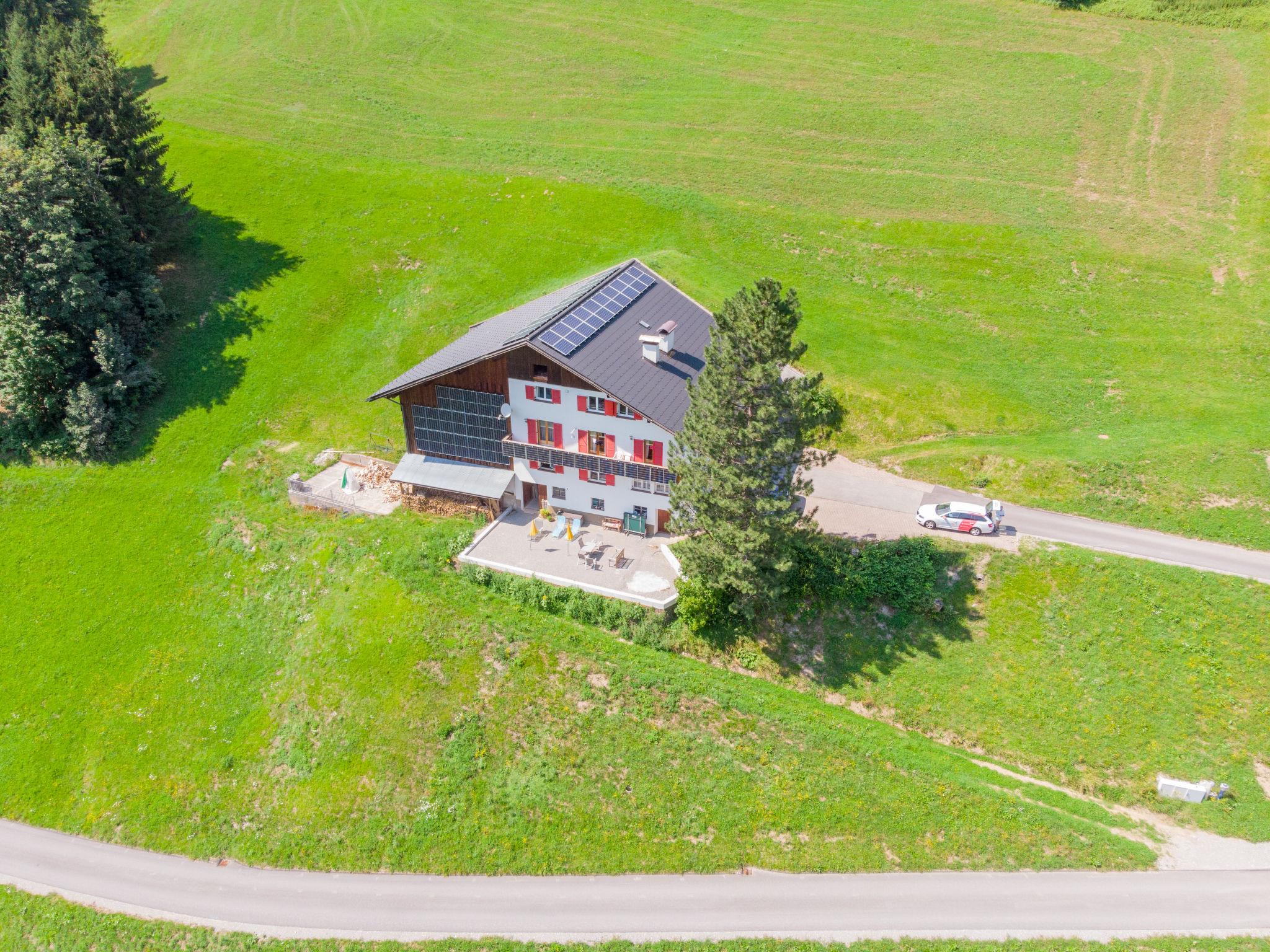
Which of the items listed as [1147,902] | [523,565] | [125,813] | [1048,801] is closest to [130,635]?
[125,813]

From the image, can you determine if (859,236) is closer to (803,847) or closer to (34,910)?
(803,847)

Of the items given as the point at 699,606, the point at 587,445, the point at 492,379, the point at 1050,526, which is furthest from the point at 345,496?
the point at 1050,526

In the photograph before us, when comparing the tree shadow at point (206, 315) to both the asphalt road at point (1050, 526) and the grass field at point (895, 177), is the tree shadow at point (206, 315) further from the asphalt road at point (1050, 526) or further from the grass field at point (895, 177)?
the asphalt road at point (1050, 526)

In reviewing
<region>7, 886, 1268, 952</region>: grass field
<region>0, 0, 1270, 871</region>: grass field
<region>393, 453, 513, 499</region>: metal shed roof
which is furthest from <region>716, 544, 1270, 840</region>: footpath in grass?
<region>393, 453, 513, 499</region>: metal shed roof

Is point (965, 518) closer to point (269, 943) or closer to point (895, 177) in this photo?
point (269, 943)

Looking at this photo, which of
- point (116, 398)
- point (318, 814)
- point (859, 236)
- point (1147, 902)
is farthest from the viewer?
point (859, 236)

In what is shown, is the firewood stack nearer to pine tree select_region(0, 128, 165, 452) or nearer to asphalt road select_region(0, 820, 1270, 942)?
pine tree select_region(0, 128, 165, 452)

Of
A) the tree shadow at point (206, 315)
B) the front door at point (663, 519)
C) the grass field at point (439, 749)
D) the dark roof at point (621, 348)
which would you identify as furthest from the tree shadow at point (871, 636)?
the tree shadow at point (206, 315)
